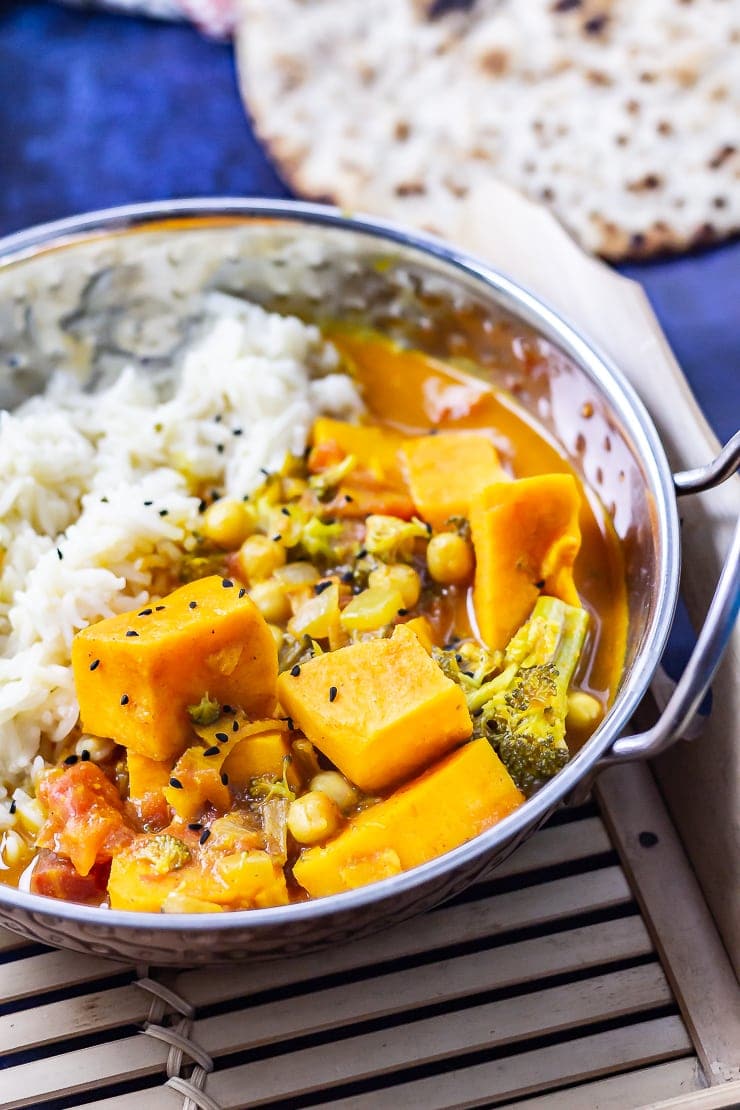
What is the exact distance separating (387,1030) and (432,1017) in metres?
0.11

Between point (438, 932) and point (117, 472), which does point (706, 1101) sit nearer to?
point (438, 932)

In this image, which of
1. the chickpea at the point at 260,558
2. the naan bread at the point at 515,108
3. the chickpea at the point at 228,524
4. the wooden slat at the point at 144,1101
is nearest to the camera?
the wooden slat at the point at 144,1101

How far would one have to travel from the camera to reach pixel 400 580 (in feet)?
9.09

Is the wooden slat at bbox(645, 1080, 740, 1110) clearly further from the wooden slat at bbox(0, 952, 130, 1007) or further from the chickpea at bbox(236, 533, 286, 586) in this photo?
the chickpea at bbox(236, 533, 286, 586)

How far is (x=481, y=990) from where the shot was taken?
2.39 metres

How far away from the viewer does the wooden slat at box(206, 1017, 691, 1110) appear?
225cm

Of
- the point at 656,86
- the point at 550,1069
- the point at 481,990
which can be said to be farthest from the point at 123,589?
the point at 656,86

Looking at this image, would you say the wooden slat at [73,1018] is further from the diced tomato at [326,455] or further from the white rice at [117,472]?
the diced tomato at [326,455]

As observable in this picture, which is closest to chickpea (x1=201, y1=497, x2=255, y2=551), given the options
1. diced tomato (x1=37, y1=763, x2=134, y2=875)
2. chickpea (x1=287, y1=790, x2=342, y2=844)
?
diced tomato (x1=37, y1=763, x2=134, y2=875)

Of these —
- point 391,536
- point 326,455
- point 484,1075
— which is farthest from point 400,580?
point 484,1075

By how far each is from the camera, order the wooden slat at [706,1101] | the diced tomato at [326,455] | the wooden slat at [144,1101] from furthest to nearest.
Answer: the diced tomato at [326,455], the wooden slat at [144,1101], the wooden slat at [706,1101]

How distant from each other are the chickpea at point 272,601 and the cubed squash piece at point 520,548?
517mm

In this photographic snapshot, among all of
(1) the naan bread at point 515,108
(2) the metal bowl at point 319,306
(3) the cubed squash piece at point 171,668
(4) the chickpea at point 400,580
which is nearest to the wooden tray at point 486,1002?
(2) the metal bowl at point 319,306

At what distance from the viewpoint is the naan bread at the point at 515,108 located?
13.3ft
